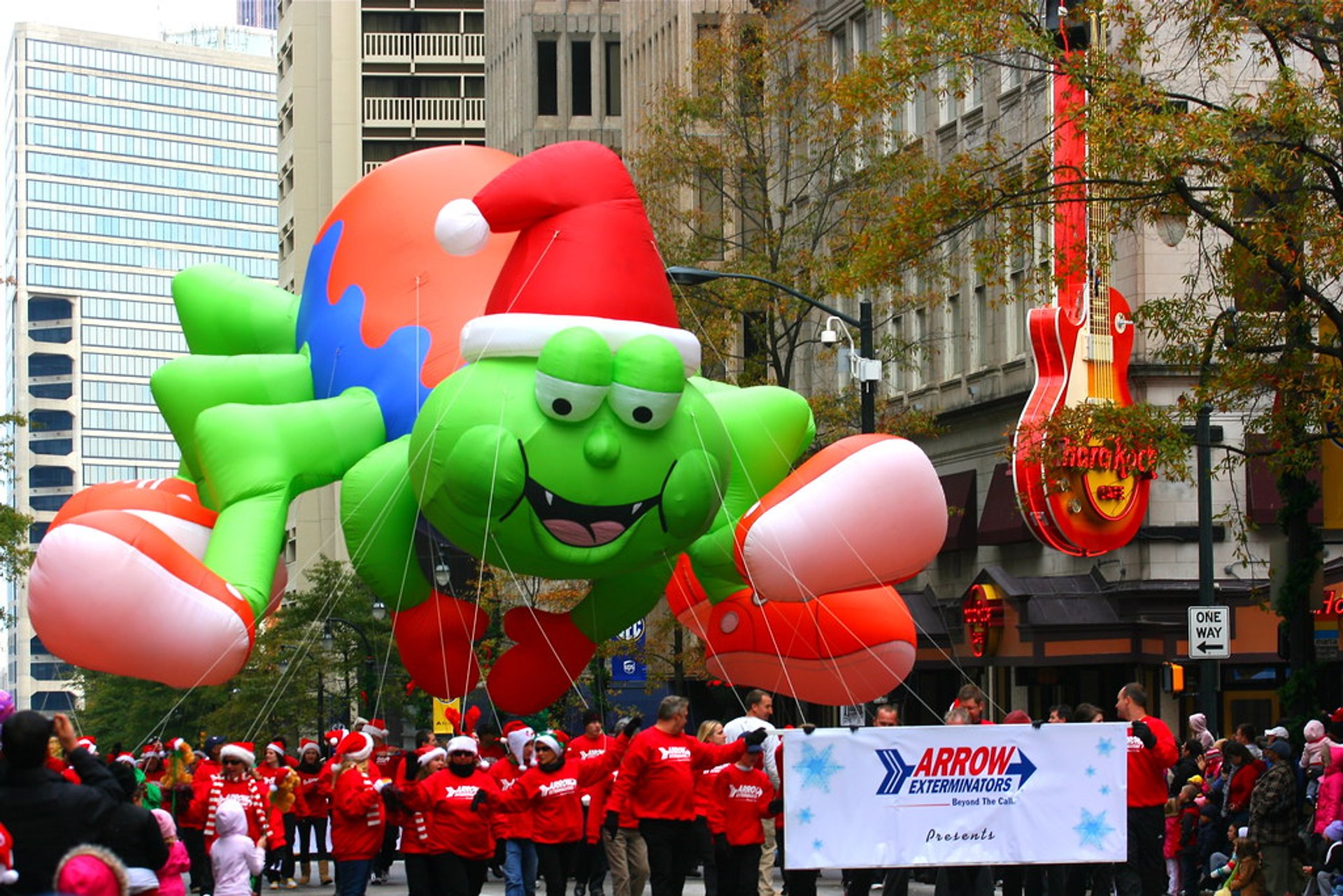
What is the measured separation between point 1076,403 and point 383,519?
53.0 ft

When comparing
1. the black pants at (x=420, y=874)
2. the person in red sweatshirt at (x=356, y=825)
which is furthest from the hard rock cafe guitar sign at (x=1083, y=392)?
the black pants at (x=420, y=874)

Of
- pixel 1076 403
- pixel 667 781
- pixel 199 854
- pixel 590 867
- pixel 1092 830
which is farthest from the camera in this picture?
pixel 1076 403

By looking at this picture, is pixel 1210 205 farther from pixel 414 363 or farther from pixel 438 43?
pixel 438 43

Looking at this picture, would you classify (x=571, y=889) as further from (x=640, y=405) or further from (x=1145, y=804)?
(x=640, y=405)

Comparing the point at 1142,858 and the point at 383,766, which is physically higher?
the point at 383,766

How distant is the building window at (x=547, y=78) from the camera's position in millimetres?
66062

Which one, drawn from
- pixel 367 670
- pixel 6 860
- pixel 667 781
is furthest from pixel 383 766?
pixel 367 670

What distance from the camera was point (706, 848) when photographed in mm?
16281

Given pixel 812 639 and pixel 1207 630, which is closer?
pixel 812 639

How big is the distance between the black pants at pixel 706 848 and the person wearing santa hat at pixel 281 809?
7259 mm

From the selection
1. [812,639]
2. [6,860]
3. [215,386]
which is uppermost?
[215,386]

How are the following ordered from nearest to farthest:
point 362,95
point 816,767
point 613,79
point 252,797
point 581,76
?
point 816,767 → point 252,797 → point 613,79 → point 581,76 → point 362,95

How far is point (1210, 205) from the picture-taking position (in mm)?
17359

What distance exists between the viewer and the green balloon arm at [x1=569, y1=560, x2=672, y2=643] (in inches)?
655
